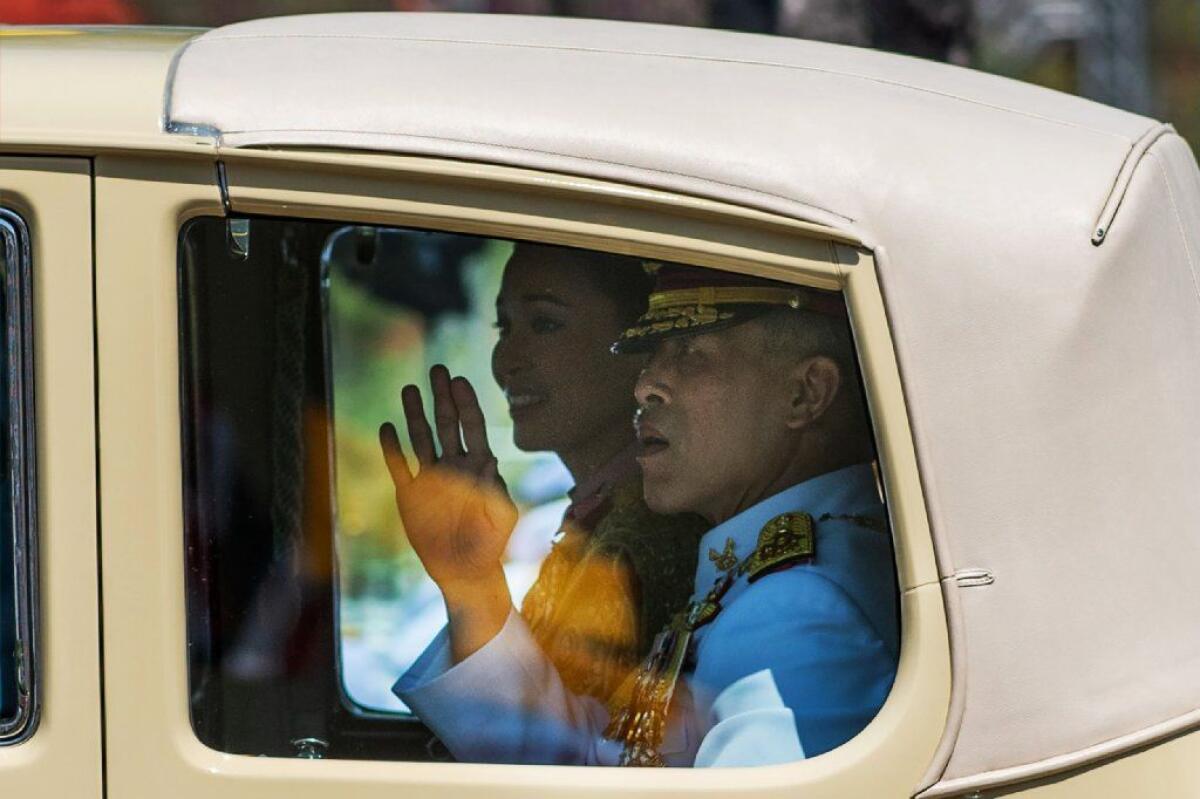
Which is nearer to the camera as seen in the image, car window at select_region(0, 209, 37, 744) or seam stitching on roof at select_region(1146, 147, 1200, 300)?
car window at select_region(0, 209, 37, 744)

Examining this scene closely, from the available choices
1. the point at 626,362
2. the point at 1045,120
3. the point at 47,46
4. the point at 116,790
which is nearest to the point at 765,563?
the point at 626,362

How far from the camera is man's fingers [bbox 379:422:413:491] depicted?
5.67ft

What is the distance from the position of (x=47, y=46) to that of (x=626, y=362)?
27.7 inches

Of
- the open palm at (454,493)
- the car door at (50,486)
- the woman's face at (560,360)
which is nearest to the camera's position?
the car door at (50,486)

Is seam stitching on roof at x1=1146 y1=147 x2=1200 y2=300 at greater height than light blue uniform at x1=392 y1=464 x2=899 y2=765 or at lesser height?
greater

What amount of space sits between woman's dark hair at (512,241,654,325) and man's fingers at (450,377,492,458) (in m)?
0.22

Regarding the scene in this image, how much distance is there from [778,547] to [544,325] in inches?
13.5

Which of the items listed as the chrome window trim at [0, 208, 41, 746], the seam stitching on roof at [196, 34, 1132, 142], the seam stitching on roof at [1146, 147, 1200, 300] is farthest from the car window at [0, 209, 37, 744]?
the seam stitching on roof at [1146, 147, 1200, 300]

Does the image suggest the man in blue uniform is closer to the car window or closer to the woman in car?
the woman in car

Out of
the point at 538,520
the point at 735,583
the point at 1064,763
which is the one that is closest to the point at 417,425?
the point at 538,520

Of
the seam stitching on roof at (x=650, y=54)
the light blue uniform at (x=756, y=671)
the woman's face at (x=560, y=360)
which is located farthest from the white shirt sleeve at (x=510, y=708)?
the seam stitching on roof at (x=650, y=54)

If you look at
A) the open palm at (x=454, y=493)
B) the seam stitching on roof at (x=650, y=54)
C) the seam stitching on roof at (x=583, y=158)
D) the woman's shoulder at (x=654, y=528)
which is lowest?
the woman's shoulder at (x=654, y=528)

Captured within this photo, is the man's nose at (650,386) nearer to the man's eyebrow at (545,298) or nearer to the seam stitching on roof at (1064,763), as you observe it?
the man's eyebrow at (545,298)

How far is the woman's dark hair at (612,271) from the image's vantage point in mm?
1520
